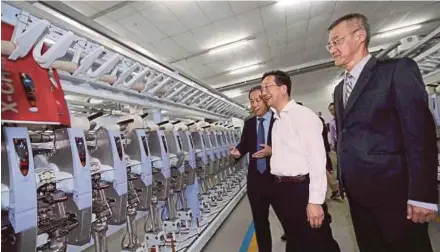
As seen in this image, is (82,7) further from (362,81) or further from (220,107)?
(362,81)

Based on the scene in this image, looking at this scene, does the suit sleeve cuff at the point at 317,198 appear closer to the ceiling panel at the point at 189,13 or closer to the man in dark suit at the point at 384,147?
the man in dark suit at the point at 384,147

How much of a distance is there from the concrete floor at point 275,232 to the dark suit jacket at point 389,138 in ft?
7.20

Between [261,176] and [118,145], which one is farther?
[261,176]

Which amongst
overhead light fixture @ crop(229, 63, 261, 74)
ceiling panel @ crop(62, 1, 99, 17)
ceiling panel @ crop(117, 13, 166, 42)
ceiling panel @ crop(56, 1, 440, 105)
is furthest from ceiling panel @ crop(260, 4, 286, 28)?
ceiling panel @ crop(62, 1, 99, 17)

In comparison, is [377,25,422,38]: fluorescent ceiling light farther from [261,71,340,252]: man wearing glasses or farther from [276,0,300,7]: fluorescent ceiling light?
[261,71,340,252]: man wearing glasses

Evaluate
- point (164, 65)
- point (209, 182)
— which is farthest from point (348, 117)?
point (209, 182)

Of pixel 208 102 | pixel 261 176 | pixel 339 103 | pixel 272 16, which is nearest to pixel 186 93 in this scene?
pixel 208 102

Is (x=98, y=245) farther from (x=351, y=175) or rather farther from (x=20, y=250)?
(x=351, y=175)

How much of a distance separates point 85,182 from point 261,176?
1598mm

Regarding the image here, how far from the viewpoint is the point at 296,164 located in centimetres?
189

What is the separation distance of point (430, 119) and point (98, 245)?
2.47m

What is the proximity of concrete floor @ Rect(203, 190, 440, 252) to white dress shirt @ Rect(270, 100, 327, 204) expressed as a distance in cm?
199

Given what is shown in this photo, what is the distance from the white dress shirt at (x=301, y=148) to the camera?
1.67m

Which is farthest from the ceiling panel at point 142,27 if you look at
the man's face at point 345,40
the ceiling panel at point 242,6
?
the man's face at point 345,40
